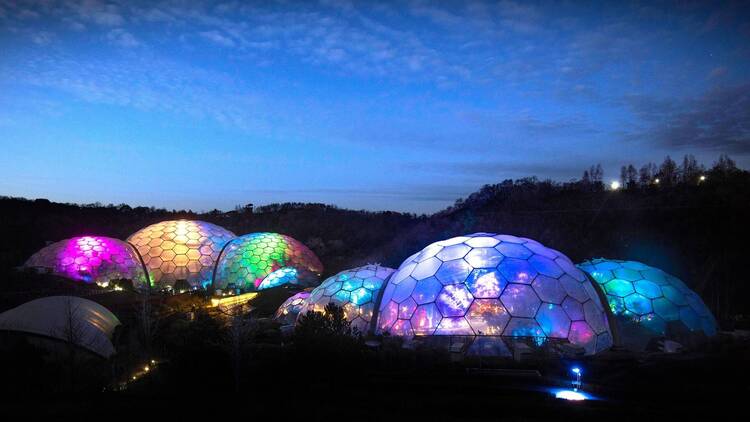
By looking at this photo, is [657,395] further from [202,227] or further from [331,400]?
[202,227]

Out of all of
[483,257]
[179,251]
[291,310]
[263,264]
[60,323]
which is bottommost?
[291,310]

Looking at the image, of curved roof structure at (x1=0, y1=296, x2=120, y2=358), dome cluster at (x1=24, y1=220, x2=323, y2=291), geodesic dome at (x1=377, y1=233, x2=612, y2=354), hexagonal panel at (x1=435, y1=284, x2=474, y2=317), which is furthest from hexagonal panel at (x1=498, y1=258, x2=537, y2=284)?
dome cluster at (x1=24, y1=220, x2=323, y2=291)

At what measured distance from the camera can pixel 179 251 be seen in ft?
69.6


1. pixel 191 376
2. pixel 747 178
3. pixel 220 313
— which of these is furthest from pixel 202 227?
pixel 747 178

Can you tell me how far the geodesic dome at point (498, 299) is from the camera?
27.3ft

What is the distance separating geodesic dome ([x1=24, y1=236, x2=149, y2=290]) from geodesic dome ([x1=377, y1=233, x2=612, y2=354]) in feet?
42.8

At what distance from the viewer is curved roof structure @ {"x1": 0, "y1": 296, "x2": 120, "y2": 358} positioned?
8320 millimetres

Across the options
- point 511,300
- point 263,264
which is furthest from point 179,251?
point 511,300

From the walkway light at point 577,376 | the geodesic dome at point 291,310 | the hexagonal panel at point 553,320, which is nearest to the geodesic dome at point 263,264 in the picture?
the geodesic dome at point 291,310

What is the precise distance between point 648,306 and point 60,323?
11240mm

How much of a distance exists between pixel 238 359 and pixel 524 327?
4720mm

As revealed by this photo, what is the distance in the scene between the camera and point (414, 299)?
363 inches

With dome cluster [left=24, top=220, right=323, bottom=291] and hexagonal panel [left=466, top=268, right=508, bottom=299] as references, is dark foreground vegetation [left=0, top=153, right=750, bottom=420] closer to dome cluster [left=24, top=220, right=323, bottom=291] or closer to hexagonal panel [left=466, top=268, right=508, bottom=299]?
hexagonal panel [left=466, top=268, right=508, bottom=299]

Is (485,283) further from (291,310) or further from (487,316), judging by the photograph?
(291,310)
